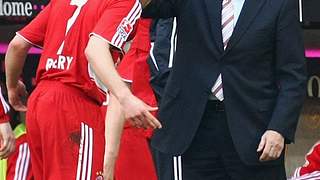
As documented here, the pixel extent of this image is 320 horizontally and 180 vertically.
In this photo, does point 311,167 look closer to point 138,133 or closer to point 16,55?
point 138,133

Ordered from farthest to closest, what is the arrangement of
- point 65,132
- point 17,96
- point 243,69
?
point 17,96
point 65,132
point 243,69

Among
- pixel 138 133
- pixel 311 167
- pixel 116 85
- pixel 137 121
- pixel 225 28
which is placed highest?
pixel 225 28

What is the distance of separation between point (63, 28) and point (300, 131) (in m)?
3.22

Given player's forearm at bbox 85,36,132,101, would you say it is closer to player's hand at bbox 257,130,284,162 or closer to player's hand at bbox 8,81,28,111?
player's hand at bbox 257,130,284,162

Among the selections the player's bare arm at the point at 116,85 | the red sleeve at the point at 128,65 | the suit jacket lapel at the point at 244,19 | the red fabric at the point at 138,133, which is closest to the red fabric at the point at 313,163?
the red fabric at the point at 138,133

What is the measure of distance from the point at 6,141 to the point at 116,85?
1.25 m

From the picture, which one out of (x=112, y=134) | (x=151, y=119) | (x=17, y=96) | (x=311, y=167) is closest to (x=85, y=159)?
(x=112, y=134)

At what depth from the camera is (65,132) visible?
419 cm

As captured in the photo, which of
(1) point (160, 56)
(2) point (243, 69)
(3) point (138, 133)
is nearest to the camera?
(2) point (243, 69)

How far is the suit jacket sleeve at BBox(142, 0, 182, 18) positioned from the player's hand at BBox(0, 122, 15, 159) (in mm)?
1025

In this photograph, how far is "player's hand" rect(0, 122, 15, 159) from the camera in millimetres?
4395

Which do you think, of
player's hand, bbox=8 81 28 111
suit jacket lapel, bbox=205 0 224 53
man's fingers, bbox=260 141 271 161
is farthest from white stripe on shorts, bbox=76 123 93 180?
man's fingers, bbox=260 141 271 161

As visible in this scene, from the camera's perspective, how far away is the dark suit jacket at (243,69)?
12.3 ft

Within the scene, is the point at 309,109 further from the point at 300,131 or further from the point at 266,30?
the point at 266,30
